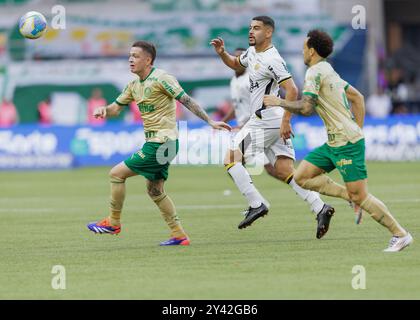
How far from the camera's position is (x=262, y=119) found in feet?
48.9

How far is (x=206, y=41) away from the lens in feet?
134

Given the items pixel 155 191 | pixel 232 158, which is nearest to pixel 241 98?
pixel 232 158

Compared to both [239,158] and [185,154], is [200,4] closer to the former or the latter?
[185,154]

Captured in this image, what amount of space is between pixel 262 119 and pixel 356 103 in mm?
2603

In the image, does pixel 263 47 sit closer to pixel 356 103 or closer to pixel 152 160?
pixel 152 160

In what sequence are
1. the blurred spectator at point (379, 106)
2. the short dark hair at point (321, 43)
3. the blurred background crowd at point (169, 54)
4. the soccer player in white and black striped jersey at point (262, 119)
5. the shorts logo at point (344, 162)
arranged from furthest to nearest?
the blurred background crowd at point (169, 54), the blurred spectator at point (379, 106), the soccer player in white and black striped jersey at point (262, 119), the short dark hair at point (321, 43), the shorts logo at point (344, 162)

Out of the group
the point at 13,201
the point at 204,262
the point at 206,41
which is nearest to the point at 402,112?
the point at 206,41

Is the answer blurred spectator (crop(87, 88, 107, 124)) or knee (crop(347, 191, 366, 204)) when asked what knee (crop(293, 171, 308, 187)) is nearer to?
knee (crop(347, 191, 366, 204))

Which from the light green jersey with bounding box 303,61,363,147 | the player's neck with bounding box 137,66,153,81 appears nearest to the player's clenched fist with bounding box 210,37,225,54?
the player's neck with bounding box 137,66,153,81

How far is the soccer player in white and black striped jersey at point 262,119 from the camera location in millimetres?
14445

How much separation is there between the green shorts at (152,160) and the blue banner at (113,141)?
17395 mm

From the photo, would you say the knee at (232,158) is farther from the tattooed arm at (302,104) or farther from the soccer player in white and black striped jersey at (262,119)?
the tattooed arm at (302,104)

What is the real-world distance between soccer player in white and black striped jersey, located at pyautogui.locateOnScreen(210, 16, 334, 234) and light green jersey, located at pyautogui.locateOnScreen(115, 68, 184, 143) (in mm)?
1297

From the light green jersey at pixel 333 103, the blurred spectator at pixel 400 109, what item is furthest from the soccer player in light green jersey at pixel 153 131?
the blurred spectator at pixel 400 109
